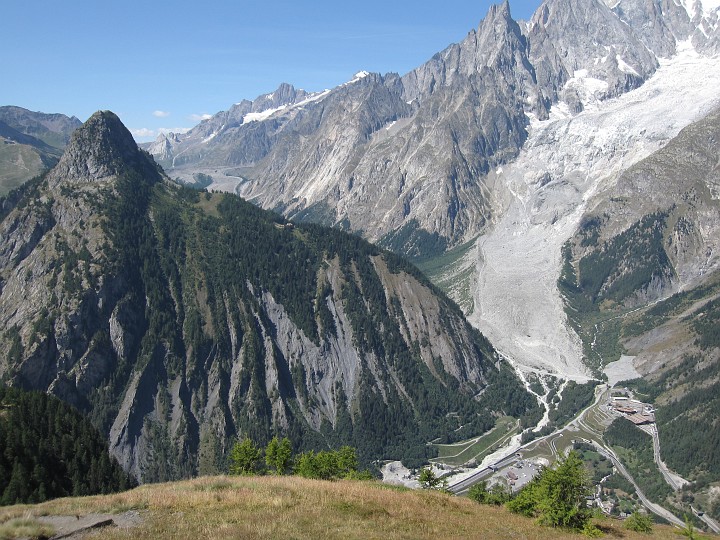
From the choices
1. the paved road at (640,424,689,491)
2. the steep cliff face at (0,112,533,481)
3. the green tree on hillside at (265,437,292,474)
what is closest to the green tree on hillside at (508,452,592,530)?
the green tree on hillside at (265,437,292,474)

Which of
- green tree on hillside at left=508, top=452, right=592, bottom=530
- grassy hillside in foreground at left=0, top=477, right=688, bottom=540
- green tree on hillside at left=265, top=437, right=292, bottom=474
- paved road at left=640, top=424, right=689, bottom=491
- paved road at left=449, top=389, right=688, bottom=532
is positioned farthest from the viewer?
paved road at left=640, top=424, right=689, bottom=491

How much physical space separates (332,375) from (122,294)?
74.1m

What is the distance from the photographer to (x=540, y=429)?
19438cm

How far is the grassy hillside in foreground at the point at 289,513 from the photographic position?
37219mm

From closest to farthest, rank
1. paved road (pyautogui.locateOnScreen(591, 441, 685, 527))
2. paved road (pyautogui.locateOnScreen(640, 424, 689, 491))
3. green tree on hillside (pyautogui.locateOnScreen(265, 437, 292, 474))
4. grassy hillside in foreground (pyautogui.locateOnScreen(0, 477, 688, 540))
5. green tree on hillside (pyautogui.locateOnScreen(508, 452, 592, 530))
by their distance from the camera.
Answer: grassy hillside in foreground (pyautogui.locateOnScreen(0, 477, 688, 540)), green tree on hillside (pyautogui.locateOnScreen(508, 452, 592, 530)), green tree on hillside (pyautogui.locateOnScreen(265, 437, 292, 474)), paved road (pyautogui.locateOnScreen(591, 441, 685, 527)), paved road (pyautogui.locateOnScreen(640, 424, 689, 491))

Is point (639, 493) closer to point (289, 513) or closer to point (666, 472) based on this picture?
point (666, 472)

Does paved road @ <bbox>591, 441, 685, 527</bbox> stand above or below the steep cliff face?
below

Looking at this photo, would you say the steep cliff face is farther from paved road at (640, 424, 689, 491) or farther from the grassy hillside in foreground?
the grassy hillside in foreground

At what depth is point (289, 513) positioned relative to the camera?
134 ft

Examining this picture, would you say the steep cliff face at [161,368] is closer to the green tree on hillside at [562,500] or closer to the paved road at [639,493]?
the paved road at [639,493]

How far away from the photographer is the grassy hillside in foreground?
37219 millimetres

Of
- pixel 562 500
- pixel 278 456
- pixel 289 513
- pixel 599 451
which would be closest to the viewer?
pixel 289 513

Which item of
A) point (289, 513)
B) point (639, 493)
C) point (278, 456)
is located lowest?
point (639, 493)

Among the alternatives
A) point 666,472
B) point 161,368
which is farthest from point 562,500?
point 161,368
